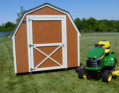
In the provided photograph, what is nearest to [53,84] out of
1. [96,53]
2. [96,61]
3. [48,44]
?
[96,61]

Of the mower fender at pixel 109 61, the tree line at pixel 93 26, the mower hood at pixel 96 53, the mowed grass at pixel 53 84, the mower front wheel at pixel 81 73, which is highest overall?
the tree line at pixel 93 26

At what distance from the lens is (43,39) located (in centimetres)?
824

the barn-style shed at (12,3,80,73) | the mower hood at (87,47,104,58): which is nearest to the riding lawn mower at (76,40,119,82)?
the mower hood at (87,47,104,58)

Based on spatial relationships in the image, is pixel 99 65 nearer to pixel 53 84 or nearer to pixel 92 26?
pixel 53 84

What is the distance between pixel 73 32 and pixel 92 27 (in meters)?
94.3

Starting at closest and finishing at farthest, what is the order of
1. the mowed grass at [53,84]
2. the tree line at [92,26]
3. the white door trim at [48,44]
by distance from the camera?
the mowed grass at [53,84] < the white door trim at [48,44] < the tree line at [92,26]

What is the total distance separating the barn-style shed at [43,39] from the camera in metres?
7.98

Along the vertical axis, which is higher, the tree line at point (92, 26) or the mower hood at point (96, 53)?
the tree line at point (92, 26)

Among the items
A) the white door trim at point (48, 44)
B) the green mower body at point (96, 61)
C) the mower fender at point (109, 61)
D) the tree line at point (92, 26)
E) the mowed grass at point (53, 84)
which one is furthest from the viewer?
the tree line at point (92, 26)

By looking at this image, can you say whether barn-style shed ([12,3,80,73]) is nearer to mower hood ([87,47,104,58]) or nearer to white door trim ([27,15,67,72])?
white door trim ([27,15,67,72])

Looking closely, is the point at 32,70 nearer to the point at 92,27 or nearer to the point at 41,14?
the point at 41,14

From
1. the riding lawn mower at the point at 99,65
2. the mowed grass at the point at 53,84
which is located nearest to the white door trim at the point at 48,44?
the mowed grass at the point at 53,84

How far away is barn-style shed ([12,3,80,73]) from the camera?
26.2 ft

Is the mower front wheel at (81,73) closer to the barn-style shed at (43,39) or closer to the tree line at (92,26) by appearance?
the barn-style shed at (43,39)
